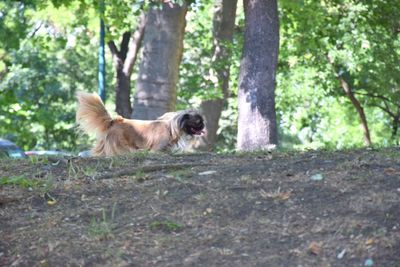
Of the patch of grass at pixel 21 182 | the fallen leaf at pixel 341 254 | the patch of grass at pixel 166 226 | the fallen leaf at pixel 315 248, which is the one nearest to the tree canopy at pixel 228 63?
the patch of grass at pixel 21 182

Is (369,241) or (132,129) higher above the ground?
(132,129)

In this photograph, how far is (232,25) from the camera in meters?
20.1

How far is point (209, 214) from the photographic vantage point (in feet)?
18.1

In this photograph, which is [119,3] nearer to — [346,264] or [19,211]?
[19,211]

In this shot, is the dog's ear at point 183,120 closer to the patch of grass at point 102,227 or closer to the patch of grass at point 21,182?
the patch of grass at point 21,182

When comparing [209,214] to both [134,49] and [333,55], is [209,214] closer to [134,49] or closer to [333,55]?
[134,49]

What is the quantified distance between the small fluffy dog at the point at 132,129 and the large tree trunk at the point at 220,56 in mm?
7469

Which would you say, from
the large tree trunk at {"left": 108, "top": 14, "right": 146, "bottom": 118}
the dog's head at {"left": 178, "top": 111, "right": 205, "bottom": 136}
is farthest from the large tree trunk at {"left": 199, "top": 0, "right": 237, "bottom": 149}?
the dog's head at {"left": 178, "top": 111, "right": 205, "bottom": 136}

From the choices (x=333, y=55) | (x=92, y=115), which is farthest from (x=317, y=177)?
(x=333, y=55)

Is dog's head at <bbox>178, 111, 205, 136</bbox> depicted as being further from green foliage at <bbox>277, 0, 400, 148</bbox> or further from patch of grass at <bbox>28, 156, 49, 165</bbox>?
green foliage at <bbox>277, 0, 400, 148</bbox>

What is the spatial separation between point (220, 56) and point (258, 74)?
9690 millimetres

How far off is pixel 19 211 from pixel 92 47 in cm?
3128

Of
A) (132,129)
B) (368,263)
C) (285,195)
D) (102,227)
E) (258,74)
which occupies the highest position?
(258,74)

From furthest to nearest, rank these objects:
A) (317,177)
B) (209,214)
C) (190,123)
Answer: (190,123), (317,177), (209,214)
